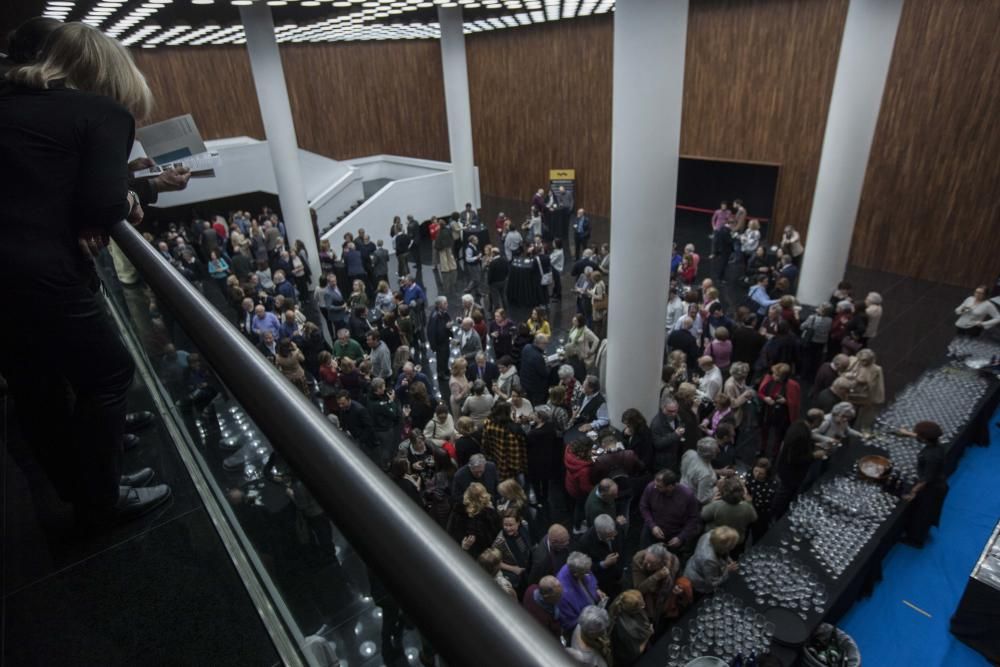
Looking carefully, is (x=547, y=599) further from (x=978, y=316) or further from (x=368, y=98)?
(x=368, y=98)

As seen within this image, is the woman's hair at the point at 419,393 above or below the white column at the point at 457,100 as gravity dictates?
below

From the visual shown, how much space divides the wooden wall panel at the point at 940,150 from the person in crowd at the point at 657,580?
10.9 meters

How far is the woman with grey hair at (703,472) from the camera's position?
5121 mm

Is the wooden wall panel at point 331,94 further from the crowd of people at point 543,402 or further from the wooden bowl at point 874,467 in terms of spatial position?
the wooden bowl at point 874,467

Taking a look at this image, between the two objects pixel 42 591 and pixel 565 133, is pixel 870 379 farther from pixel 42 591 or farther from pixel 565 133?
pixel 565 133

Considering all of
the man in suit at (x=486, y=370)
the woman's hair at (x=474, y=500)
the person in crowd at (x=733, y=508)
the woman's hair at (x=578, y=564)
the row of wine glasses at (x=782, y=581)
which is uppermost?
the woman's hair at (x=474, y=500)

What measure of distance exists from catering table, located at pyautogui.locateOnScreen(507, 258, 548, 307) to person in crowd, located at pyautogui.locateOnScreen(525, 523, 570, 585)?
7068 mm

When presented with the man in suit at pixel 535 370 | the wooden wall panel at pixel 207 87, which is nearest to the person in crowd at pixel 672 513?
the man in suit at pixel 535 370

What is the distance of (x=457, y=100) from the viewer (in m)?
16.5

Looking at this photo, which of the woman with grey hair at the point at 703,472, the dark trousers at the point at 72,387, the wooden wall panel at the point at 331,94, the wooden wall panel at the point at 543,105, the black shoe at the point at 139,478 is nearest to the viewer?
the dark trousers at the point at 72,387

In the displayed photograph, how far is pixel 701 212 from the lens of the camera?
16438 mm

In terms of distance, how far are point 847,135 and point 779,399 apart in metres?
6.12

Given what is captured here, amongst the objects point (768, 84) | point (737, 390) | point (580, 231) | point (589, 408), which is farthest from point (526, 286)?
point (768, 84)

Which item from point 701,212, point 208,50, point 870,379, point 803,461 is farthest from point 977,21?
point 208,50
